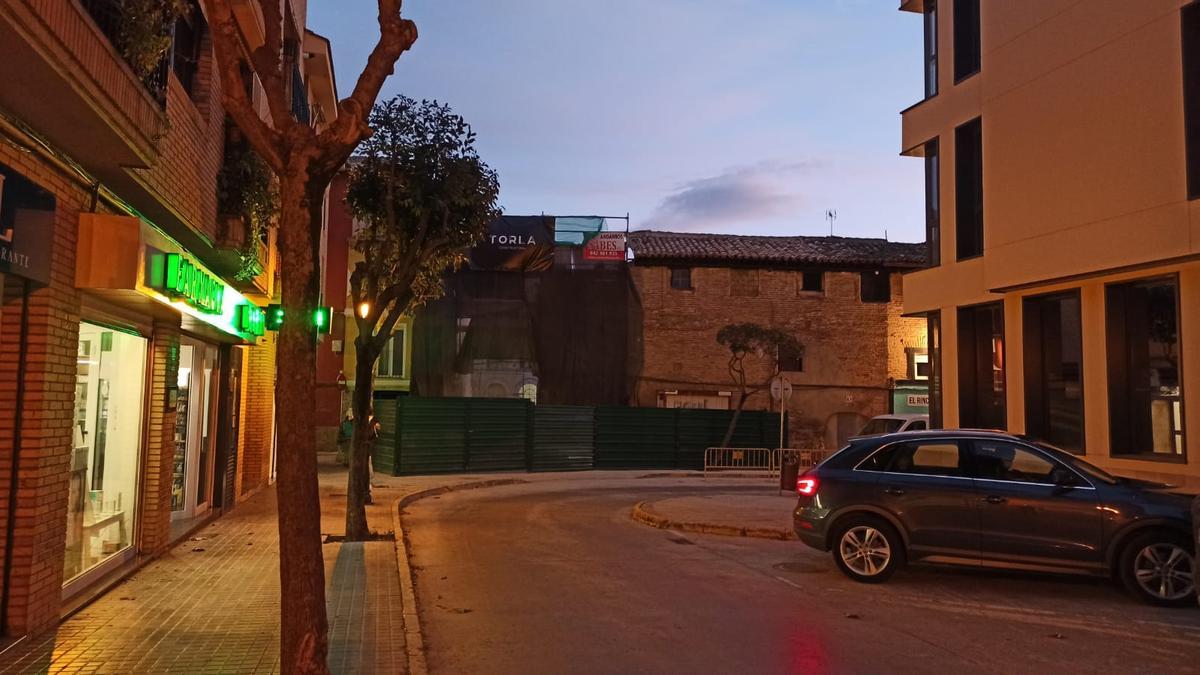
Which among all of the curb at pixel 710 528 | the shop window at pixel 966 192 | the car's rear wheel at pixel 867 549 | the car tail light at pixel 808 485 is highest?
the shop window at pixel 966 192

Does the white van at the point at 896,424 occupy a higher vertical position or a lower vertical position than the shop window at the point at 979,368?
lower

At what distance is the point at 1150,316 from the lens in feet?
41.4

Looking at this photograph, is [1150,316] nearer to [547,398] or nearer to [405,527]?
[405,527]

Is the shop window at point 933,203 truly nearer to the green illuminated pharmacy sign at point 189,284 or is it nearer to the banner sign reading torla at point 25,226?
the green illuminated pharmacy sign at point 189,284

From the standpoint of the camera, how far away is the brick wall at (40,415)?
654cm

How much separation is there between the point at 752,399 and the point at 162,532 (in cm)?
2596

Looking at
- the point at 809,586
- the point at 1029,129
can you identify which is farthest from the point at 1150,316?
the point at 809,586

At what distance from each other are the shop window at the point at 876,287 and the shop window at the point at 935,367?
18.4 metres

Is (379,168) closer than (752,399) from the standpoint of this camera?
Yes

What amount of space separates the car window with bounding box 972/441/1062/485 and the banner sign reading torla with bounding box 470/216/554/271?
25.5m

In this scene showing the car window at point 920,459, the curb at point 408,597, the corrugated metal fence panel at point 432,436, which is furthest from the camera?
the corrugated metal fence panel at point 432,436

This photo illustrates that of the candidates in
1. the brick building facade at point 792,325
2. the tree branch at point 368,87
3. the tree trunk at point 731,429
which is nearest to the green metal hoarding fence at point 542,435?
the tree trunk at point 731,429

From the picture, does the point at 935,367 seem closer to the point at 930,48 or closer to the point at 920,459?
the point at 930,48

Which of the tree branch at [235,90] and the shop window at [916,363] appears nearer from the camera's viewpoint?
the tree branch at [235,90]
